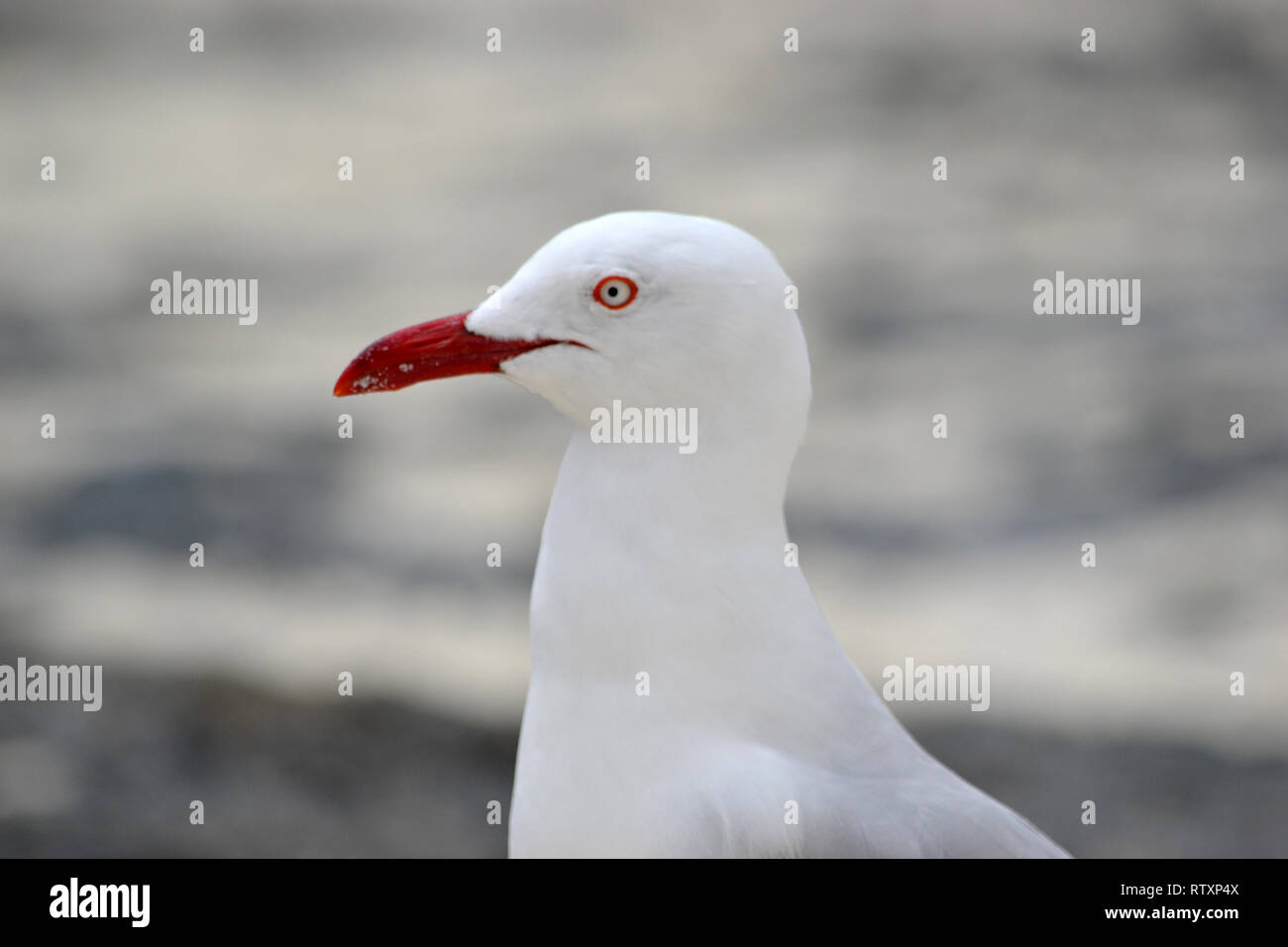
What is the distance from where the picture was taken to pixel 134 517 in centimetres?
803

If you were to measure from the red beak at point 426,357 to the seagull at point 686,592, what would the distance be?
4cm

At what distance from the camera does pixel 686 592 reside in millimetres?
2869

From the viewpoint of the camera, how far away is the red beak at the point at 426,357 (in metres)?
2.97

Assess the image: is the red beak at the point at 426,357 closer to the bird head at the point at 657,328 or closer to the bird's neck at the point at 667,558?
the bird head at the point at 657,328

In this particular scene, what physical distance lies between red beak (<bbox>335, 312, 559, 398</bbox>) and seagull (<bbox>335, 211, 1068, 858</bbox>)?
4cm

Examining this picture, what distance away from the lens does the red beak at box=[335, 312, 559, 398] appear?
2971 mm
